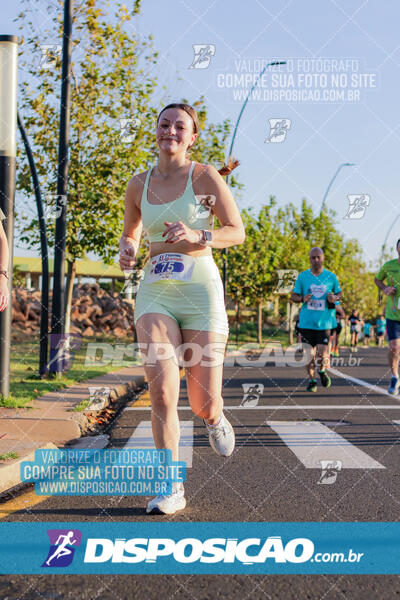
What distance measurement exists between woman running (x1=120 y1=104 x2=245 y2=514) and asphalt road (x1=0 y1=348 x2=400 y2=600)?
1.44 ft

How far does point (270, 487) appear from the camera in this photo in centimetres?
454

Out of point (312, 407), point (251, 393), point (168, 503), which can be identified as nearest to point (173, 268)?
Answer: point (168, 503)

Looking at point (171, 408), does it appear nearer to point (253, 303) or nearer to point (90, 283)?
point (253, 303)

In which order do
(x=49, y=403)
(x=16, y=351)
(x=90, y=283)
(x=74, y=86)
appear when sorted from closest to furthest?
1. (x=49, y=403)
2. (x=74, y=86)
3. (x=16, y=351)
4. (x=90, y=283)

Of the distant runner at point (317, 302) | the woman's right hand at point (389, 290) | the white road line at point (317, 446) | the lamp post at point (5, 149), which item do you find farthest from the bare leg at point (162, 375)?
the distant runner at point (317, 302)

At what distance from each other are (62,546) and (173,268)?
Result: 1.49 metres

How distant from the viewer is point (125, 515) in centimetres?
384

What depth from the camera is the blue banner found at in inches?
Result: 122

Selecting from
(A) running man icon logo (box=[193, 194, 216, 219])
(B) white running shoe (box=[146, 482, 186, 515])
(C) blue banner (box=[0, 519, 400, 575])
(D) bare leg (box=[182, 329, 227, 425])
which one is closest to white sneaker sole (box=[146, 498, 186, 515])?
(B) white running shoe (box=[146, 482, 186, 515])

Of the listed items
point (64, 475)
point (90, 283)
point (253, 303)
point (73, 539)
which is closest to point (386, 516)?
point (73, 539)

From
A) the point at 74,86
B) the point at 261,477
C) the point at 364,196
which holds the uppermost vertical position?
the point at 74,86

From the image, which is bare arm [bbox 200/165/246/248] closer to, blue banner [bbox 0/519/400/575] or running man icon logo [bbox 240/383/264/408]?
blue banner [bbox 0/519/400/575]

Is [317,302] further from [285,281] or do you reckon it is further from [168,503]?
[285,281]

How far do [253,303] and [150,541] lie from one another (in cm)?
3146
